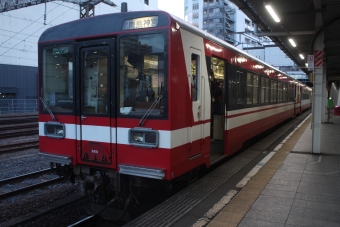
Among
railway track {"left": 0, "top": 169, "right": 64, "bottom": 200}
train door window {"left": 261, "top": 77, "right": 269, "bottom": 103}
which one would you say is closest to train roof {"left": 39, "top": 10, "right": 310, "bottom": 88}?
railway track {"left": 0, "top": 169, "right": 64, "bottom": 200}

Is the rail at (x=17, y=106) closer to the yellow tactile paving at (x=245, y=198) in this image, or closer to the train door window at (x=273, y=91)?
the train door window at (x=273, y=91)

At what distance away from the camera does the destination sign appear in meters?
4.73

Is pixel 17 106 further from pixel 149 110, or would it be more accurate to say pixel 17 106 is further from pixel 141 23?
pixel 149 110

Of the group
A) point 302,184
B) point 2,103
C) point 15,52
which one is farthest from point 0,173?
point 15,52

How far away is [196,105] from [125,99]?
1313 millimetres

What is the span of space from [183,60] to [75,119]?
2061mm

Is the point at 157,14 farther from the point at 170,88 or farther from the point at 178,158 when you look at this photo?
the point at 178,158

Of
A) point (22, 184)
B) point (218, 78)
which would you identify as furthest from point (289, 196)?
point (22, 184)

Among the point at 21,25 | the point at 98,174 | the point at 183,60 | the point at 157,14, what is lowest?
the point at 98,174

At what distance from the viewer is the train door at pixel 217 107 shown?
7.46 metres

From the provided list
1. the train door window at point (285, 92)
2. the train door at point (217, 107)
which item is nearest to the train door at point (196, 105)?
the train door at point (217, 107)

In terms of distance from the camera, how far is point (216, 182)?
638 centimetres

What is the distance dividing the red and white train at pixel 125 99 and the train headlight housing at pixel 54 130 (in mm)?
18

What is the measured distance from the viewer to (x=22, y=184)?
23.7 feet
